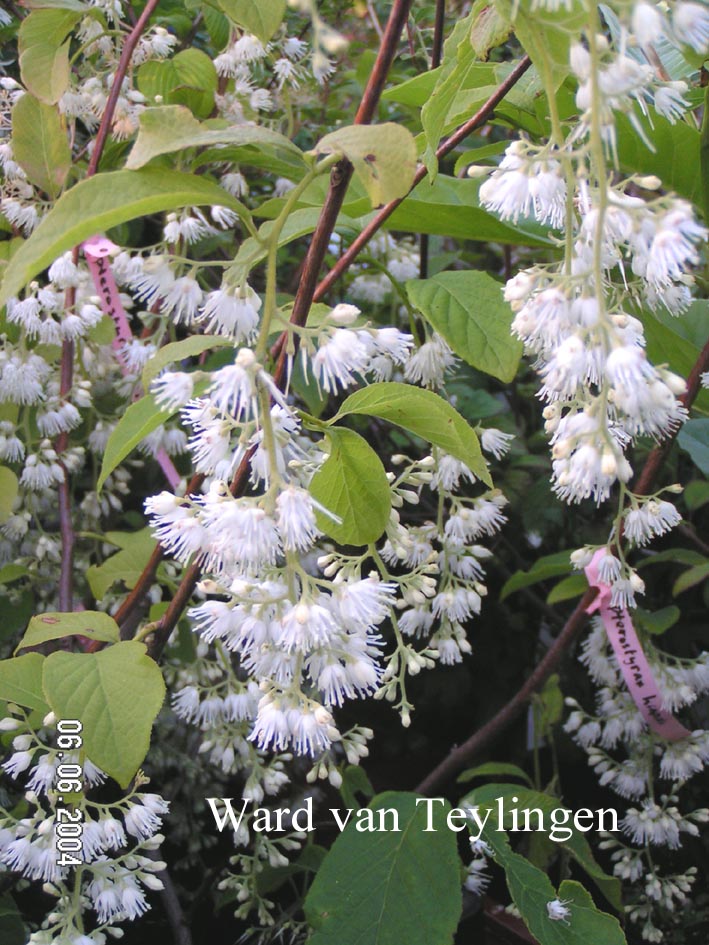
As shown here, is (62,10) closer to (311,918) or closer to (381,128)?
(381,128)

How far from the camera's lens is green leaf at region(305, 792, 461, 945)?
1054 mm

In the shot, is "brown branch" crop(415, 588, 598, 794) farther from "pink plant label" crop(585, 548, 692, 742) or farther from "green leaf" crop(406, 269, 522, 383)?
"green leaf" crop(406, 269, 522, 383)

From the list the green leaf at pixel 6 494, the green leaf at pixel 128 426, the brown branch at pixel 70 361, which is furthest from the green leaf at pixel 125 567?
the green leaf at pixel 128 426

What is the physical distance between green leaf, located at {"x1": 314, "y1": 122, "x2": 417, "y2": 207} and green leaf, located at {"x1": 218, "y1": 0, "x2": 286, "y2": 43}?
1.18ft

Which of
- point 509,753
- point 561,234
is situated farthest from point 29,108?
point 509,753

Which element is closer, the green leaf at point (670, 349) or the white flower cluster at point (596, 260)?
the white flower cluster at point (596, 260)

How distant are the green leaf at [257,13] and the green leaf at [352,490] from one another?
46 cm

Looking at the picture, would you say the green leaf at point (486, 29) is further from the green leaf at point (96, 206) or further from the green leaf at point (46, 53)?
the green leaf at point (46, 53)

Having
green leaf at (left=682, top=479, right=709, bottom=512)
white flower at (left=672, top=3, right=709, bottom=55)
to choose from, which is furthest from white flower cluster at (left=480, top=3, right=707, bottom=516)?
green leaf at (left=682, top=479, right=709, bottom=512)

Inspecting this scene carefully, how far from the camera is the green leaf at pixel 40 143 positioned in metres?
1.25

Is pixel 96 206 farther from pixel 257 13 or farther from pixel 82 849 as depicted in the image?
pixel 82 849

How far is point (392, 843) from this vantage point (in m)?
1.17

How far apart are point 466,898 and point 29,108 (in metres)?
1.44

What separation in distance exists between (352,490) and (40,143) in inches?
30.5
